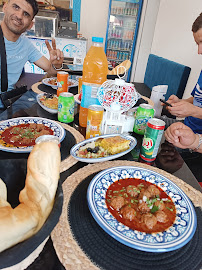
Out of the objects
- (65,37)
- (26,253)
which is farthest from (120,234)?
(65,37)

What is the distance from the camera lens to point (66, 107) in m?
1.06

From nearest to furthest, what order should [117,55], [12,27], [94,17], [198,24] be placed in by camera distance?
[198,24]
[12,27]
[94,17]
[117,55]

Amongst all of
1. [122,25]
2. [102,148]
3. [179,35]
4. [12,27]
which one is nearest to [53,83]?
[12,27]

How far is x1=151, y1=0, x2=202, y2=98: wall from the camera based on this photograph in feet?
8.72

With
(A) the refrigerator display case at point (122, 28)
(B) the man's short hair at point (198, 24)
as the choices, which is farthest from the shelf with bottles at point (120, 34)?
(B) the man's short hair at point (198, 24)

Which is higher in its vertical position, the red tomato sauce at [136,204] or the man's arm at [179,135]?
the man's arm at [179,135]

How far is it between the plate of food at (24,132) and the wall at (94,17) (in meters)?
5.47

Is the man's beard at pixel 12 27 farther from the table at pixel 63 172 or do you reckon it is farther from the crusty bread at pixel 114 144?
the crusty bread at pixel 114 144

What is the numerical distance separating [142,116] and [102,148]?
0.32 metres

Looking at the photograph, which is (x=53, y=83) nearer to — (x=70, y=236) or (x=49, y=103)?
(x=49, y=103)

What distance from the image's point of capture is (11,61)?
1967mm

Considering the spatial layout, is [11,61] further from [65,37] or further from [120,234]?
[65,37]

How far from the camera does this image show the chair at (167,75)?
2711mm

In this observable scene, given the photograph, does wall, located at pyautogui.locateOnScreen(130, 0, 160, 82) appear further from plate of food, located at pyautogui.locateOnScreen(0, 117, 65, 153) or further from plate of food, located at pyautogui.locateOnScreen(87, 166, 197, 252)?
plate of food, located at pyautogui.locateOnScreen(87, 166, 197, 252)
